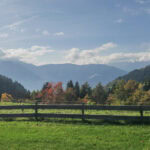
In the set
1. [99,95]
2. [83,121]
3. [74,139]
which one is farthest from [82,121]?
[99,95]

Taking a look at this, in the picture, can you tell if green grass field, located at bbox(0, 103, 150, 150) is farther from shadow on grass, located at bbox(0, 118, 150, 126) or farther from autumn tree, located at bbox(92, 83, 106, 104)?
autumn tree, located at bbox(92, 83, 106, 104)

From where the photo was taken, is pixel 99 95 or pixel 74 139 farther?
pixel 99 95

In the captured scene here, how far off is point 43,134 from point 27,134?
0.74m

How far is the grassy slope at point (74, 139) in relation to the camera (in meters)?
7.38

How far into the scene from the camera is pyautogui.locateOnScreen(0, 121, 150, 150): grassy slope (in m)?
7.38

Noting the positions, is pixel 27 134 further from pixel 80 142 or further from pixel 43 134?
pixel 80 142

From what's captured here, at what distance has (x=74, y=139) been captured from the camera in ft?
27.3

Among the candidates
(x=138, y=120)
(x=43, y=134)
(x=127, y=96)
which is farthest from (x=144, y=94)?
(x=43, y=134)

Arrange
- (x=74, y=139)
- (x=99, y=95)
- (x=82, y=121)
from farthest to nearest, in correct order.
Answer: (x=99, y=95), (x=82, y=121), (x=74, y=139)

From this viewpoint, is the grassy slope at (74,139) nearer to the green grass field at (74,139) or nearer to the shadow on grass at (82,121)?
the green grass field at (74,139)

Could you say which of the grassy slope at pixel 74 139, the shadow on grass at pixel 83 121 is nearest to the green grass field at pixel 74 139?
the grassy slope at pixel 74 139

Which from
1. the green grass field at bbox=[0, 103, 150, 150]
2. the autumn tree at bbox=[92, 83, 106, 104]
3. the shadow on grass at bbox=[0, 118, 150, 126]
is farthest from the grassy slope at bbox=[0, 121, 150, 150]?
the autumn tree at bbox=[92, 83, 106, 104]

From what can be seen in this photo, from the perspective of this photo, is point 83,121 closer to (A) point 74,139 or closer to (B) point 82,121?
(B) point 82,121

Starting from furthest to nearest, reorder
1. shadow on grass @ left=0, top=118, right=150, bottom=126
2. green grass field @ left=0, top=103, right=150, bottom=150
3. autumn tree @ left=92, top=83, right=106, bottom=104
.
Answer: autumn tree @ left=92, top=83, right=106, bottom=104
shadow on grass @ left=0, top=118, right=150, bottom=126
green grass field @ left=0, top=103, right=150, bottom=150
